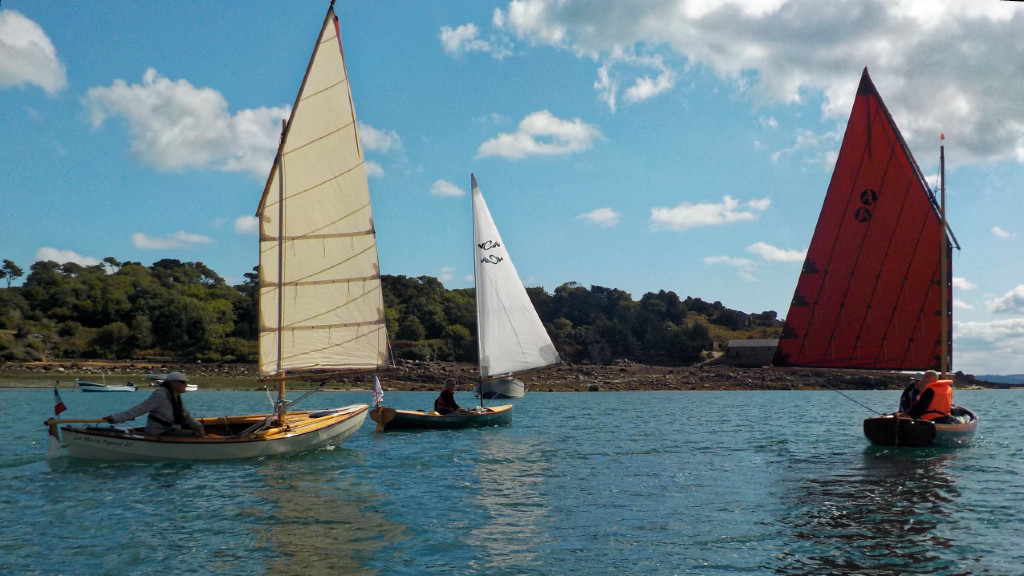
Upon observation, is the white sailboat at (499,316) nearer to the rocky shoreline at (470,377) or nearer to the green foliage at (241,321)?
the rocky shoreline at (470,377)

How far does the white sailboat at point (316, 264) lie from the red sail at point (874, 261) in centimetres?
1455

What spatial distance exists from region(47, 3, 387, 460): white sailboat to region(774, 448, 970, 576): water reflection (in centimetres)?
1443

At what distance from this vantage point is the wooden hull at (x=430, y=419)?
31.6 meters

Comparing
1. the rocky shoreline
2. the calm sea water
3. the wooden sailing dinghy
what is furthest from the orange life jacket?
the rocky shoreline

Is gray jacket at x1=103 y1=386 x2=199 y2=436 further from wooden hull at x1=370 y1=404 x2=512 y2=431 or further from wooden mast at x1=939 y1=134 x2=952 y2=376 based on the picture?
wooden mast at x1=939 y1=134 x2=952 y2=376

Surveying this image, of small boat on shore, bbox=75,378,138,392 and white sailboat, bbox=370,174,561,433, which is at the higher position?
white sailboat, bbox=370,174,561,433

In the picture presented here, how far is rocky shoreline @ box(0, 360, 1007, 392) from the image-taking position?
284 ft

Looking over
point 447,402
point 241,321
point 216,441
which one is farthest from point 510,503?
point 241,321

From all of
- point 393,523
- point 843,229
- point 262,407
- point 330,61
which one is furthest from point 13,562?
point 262,407

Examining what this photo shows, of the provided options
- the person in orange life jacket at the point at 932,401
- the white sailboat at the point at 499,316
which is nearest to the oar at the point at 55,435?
the white sailboat at the point at 499,316

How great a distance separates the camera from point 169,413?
21.0 metres

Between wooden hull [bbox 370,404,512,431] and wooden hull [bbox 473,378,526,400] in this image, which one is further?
wooden hull [bbox 473,378,526,400]

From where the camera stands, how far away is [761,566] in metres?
11.7

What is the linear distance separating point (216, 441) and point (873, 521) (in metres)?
16.4
